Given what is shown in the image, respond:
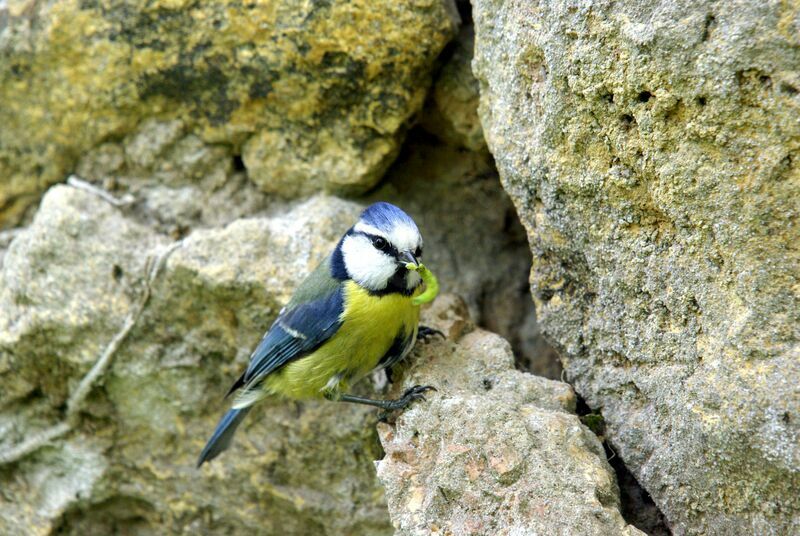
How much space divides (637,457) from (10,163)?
2706 mm

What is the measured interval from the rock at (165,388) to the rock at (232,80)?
9.8 inches

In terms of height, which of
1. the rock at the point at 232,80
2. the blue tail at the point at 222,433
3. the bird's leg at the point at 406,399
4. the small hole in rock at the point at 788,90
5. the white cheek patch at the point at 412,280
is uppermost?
the small hole in rock at the point at 788,90

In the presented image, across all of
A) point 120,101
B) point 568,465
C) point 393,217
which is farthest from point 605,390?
point 120,101

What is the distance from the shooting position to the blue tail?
2.84 meters

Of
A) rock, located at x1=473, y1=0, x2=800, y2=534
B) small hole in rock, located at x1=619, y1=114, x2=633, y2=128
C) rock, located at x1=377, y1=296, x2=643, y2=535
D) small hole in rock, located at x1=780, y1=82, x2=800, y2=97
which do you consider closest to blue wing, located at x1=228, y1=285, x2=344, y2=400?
rock, located at x1=377, y1=296, x2=643, y2=535

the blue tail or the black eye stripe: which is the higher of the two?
the black eye stripe

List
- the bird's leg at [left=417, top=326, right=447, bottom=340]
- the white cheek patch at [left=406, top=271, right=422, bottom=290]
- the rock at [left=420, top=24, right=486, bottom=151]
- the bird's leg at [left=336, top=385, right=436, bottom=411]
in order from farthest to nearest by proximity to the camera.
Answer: the rock at [left=420, top=24, right=486, bottom=151] < the bird's leg at [left=417, top=326, right=447, bottom=340] < the white cheek patch at [left=406, top=271, right=422, bottom=290] < the bird's leg at [left=336, top=385, right=436, bottom=411]

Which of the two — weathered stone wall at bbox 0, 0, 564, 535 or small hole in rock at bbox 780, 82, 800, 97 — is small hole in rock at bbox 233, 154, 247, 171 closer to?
weathered stone wall at bbox 0, 0, 564, 535

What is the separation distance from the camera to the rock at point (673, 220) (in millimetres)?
1707

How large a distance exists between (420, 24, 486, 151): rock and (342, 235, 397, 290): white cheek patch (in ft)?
2.21

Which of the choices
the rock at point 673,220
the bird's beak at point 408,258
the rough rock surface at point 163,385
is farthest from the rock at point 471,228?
the rock at point 673,220

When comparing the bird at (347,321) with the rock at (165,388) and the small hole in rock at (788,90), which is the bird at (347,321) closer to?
the rock at (165,388)

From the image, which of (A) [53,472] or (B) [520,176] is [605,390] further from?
(A) [53,472]

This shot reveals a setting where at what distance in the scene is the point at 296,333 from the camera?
271 cm
